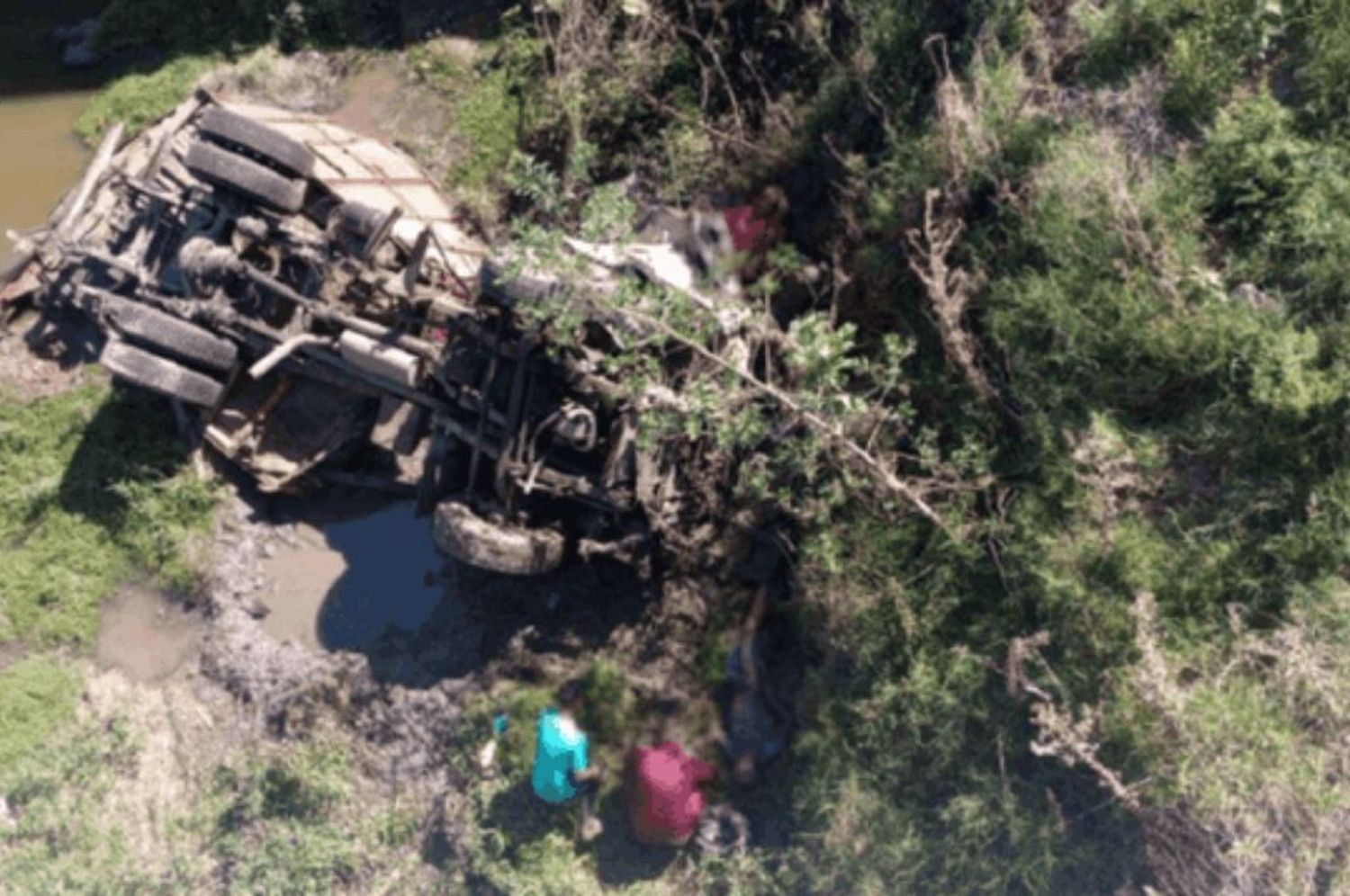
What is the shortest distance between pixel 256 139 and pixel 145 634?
337 centimetres

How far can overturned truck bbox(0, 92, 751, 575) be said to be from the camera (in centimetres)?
539

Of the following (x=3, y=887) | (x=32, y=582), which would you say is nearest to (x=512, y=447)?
(x=32, y=582)

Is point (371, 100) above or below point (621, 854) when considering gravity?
above

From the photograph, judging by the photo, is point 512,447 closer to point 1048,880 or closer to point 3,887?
point 1048,880

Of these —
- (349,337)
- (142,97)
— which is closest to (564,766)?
(349,337)

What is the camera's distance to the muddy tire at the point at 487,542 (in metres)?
5.34

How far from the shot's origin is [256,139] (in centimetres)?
570

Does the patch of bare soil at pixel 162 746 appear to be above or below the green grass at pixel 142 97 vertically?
below

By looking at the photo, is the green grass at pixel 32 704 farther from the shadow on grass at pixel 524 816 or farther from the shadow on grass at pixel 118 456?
the shadow on grass at pixel 524 816

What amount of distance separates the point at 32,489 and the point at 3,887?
2532 mm

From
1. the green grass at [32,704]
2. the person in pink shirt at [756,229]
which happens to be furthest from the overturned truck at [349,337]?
the green grass at [32,704]

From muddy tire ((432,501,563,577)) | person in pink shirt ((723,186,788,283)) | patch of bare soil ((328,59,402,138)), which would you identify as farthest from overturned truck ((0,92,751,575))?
patch of bare soil ((328,59,402,138))

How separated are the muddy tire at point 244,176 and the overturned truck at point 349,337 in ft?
0.04

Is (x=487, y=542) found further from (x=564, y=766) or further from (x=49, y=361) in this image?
(x=49, y=361)
